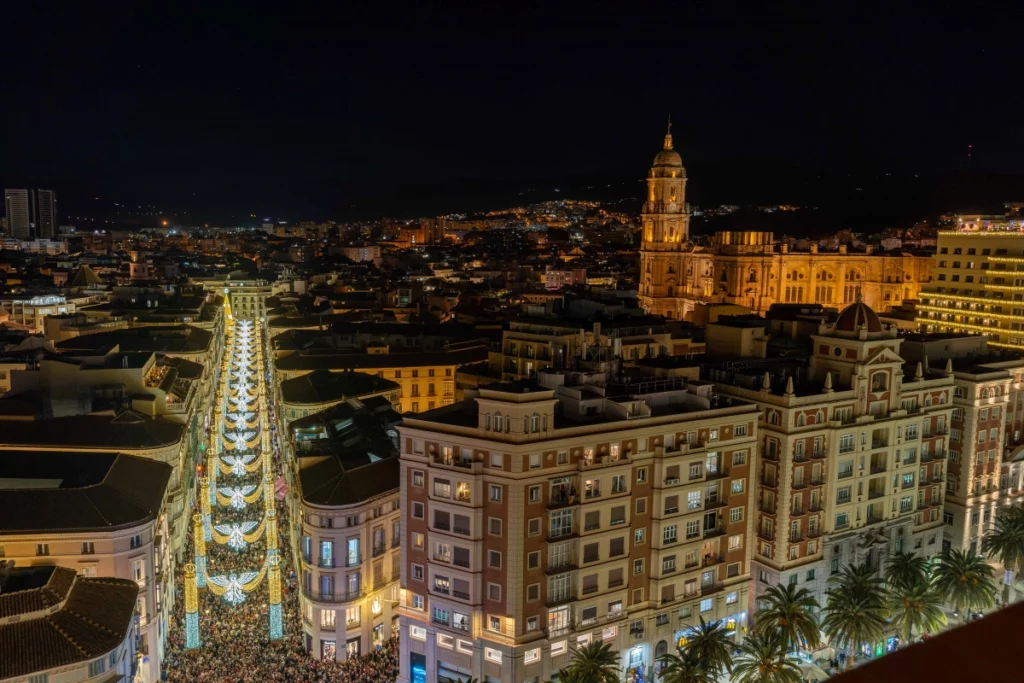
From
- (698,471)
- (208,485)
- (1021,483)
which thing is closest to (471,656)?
(698,471)

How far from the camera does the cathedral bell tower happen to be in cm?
13325

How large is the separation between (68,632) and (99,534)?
1008cm

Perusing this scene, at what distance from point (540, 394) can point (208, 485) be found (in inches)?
1471

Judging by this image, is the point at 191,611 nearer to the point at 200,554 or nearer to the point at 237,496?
the point at 200,554

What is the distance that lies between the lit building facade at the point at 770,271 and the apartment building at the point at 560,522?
252ft

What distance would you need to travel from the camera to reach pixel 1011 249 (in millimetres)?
89062

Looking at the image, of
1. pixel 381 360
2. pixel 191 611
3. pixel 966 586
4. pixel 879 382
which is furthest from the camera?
pixel 381 360

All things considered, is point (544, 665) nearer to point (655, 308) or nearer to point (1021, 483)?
point (1021, 483)

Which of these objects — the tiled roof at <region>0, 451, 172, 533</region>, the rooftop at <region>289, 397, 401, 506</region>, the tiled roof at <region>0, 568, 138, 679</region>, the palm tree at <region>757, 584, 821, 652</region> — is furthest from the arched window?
the tiled roof at <region>0, 568, 138, 679</region>

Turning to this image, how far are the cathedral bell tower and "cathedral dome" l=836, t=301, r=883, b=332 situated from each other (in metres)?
75.3

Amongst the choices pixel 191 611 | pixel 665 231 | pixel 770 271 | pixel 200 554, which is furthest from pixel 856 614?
pixel 665 231

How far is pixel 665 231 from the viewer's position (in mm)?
134250

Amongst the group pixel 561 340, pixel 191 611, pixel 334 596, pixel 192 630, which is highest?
pixel 561 340

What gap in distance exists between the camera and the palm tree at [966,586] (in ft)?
164
